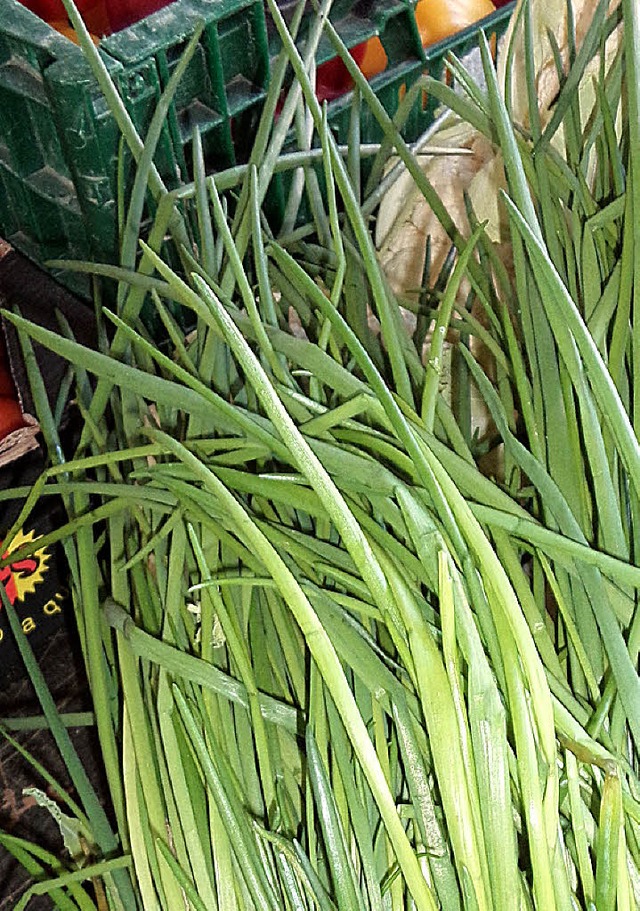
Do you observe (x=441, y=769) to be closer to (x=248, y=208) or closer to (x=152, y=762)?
(x=152, y=762)

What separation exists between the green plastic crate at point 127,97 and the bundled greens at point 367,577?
14 centimetres

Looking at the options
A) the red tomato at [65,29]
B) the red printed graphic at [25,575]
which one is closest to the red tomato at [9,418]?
the red printed graphic at [25,575]

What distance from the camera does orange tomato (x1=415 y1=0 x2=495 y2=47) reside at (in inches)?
33.5

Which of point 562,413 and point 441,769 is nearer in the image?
point 441,769

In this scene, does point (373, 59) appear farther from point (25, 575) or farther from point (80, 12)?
point (25, 575)

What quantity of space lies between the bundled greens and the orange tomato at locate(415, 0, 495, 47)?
31 centimetres

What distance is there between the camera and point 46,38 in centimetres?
65

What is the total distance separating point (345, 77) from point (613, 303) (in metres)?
0.48

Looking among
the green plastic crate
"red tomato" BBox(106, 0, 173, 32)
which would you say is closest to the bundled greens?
the green plastic crate

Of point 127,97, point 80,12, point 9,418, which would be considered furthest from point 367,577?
point 80,12

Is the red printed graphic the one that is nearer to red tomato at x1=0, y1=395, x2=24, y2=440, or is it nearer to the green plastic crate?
red tomato at x1=0, y1=395, x2=24, y2=440

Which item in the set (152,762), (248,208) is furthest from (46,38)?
(152,762)

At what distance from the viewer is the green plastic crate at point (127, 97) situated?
2.15ft

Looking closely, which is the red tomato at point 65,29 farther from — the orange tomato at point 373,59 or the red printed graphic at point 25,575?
the red printed graphic at point 25,575
